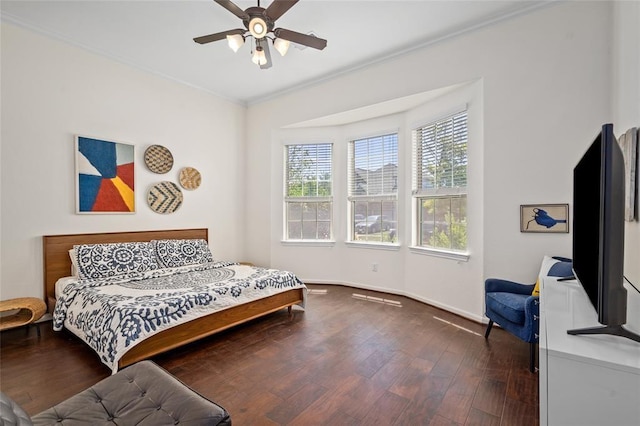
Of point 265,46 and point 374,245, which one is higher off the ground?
point 265,46

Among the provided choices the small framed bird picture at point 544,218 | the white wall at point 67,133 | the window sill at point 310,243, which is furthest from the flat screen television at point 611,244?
the white wall at point 67,133

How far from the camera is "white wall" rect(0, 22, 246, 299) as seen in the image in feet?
10.4

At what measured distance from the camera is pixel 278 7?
7.71ft

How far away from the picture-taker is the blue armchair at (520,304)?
7.52ft

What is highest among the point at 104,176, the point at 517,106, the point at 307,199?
the point at 517,106

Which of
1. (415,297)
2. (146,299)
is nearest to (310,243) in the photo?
(415,297)

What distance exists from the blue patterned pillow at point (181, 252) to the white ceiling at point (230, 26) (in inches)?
95.4

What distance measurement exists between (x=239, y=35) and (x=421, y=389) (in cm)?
312

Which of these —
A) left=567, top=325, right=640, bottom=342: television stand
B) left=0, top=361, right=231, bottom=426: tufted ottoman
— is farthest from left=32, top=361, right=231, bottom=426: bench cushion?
left=567, top=325, right=640, bottom=342: television stand

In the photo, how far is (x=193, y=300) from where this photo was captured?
106 inches

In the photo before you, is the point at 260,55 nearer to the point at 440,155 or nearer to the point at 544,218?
the point at 440,155

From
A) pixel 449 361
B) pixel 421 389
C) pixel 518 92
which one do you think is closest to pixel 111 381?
pixel 421 389

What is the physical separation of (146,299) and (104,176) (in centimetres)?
211

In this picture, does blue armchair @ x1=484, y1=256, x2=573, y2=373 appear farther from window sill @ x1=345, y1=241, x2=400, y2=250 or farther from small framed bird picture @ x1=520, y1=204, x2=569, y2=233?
window sill @ x1=345, y1=241, x2=400, y2=250
